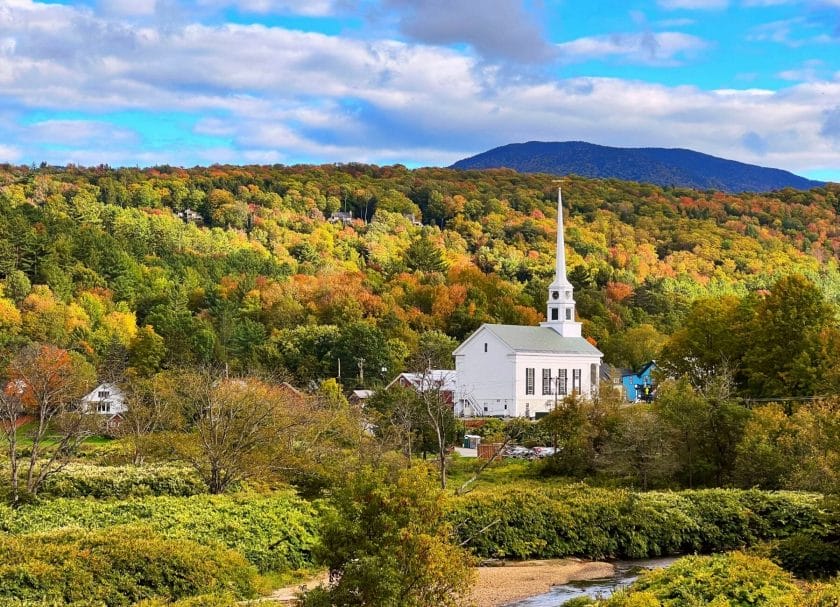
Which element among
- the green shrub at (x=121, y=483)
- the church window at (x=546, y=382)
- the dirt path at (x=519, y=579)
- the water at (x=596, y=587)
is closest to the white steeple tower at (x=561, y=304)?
the church window at (x=546, y=382)

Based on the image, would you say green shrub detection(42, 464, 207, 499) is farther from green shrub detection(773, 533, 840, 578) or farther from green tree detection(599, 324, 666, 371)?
green tree detection(599, 324, 666, 371)

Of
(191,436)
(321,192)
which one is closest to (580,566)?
(191,436)

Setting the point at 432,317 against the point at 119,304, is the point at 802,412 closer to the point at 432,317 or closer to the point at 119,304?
the point at 432,317

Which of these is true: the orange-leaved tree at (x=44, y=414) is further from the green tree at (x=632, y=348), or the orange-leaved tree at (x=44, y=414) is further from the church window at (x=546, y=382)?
the green tree at (x=632, y=348)

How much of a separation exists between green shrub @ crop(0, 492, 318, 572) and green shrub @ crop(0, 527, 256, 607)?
2.53 metres

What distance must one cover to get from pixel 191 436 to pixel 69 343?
43614mm

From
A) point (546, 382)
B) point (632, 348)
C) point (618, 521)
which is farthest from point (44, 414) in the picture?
point (632, 348)

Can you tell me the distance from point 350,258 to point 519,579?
9610 centimetres

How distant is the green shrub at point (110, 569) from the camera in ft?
80.3

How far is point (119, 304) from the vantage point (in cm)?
9544

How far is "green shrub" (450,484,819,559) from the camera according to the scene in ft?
122

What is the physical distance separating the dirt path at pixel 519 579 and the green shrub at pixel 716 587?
573 centimetres

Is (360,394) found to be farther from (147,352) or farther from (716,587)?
(716,587)

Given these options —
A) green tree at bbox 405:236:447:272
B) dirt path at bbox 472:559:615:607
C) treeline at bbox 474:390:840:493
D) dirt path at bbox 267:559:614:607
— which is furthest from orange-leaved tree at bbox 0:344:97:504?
green tree at bbox 405:236:447:272
